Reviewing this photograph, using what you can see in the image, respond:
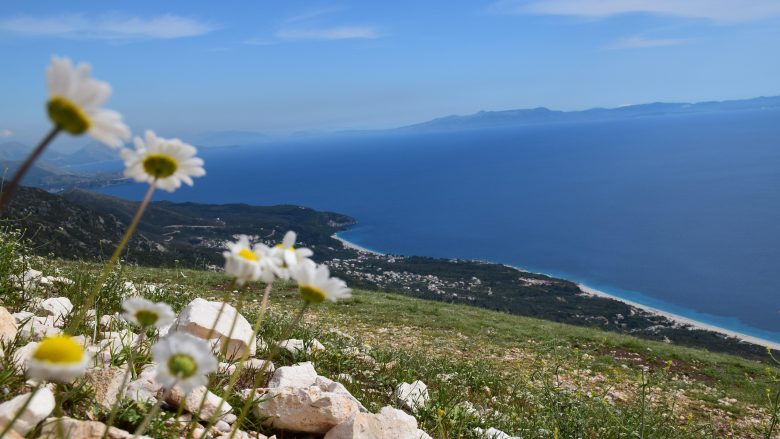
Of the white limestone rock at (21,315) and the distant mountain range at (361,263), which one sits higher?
the white limestone rock at (21,315)

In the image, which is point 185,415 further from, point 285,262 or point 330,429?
point 285,262

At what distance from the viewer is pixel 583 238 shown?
117 m

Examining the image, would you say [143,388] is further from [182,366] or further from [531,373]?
[531,373]

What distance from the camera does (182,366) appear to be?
5.06ft

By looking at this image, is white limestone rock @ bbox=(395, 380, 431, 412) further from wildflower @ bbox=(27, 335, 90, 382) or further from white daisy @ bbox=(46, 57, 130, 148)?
white daisy @ bbox=(46, 57, 130, 148)

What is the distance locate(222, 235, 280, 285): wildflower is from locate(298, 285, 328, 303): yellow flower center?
12 centimetres

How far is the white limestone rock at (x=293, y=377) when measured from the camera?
15.3ft

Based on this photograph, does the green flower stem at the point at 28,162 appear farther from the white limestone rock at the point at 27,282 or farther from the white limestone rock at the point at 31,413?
the white limestone rock at the point at 27,282

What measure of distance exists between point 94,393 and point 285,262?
80.7 inches

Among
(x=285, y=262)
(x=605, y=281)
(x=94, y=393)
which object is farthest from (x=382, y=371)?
(x=605, y=281)

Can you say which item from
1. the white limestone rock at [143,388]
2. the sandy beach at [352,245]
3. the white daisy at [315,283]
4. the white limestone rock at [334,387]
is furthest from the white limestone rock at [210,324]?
the sandy beach at [352,245]

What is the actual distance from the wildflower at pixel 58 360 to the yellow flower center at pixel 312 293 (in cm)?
71

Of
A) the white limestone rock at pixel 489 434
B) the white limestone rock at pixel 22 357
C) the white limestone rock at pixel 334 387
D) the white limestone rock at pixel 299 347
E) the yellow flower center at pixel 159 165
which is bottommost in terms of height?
the white limestone rock at pixel 489 434

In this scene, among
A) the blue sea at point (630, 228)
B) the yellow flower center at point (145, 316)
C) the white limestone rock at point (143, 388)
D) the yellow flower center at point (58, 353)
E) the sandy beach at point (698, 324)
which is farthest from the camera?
the blue sea at point (630, 228)
